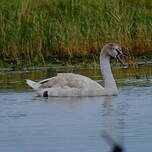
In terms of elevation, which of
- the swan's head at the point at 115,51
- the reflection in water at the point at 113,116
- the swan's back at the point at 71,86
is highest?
the swan's head at the point at 115,51

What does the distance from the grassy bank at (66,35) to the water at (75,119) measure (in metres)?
3.05

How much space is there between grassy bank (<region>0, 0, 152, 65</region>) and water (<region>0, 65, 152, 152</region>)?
3.05 meters

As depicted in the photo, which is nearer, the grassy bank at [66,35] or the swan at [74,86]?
the swan at [74,86]

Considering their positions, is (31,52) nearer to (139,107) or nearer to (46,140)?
(139,107)

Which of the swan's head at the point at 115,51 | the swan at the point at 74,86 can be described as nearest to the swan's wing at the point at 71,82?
the swan at the point at 74,86

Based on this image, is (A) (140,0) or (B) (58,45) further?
(A) (140,0)

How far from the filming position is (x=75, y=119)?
9703 millimetres

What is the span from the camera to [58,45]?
58.9ft

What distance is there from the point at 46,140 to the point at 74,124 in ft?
3.75

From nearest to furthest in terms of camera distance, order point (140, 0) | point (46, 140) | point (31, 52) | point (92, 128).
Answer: point (46, 140) → point (92, 128) → point (31, 52) → point (140, 0)

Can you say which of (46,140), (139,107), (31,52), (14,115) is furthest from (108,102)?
(31,52)

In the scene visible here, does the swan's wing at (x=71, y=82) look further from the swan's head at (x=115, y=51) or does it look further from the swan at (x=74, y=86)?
the swan's head at (x=115, y=51)

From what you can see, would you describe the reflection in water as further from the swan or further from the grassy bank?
the grassy bank

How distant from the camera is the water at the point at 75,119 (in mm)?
7699
